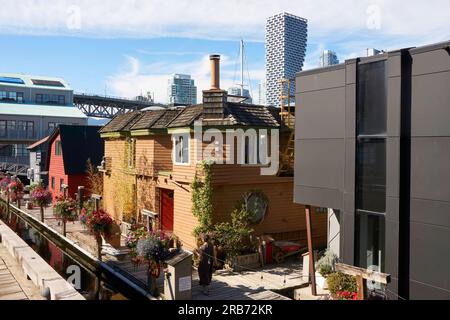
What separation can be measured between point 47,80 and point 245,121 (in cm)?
5639

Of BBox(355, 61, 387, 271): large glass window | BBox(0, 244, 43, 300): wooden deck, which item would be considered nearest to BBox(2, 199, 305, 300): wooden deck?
BBox(355, 61, 387, 271): large glass window

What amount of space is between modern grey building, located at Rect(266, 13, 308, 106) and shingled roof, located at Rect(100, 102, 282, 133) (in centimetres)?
4203

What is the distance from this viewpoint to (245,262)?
14688mm

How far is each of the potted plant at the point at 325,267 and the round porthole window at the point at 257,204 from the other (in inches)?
185

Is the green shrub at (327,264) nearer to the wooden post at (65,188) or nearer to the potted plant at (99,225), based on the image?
the potted plant at (99,225)

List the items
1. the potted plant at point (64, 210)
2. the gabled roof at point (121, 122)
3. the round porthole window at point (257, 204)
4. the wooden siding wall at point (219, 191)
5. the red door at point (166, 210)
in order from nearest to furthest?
the wooden siding wall at point (219, 191) < the round porthole window at point (257, 204) < the red door at point (166, 210) < the potted plant at point (64, 210) < the gabled roof at point (121, 122)

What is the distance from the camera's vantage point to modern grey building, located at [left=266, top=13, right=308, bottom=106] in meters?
60.9

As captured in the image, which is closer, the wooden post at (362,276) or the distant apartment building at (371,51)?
the wooden post at (362,276)

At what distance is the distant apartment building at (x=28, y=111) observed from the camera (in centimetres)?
5369

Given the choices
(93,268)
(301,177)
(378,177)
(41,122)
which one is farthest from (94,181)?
(41,122)

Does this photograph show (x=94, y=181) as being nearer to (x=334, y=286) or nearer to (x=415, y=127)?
(x=334, y=286)

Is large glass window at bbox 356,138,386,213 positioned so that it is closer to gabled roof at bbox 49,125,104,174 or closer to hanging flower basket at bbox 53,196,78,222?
hanging flower basket at bbox 53,196,78,222

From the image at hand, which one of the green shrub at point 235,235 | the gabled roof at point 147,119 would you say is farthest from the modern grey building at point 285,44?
the green shrub at point 235,235
